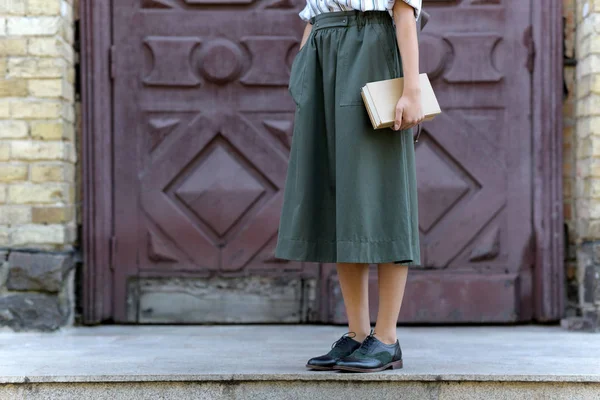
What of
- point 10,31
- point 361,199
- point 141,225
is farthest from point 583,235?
point 10,31

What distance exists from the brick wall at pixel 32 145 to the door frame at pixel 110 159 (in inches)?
7.9

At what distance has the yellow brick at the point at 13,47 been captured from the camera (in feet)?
13.2

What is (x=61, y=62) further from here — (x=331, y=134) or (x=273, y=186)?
(x=331, y=134)

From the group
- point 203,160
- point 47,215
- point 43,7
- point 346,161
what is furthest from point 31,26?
point 346,161

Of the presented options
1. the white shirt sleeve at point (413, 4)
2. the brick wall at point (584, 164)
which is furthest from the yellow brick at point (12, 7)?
the brick wall at point (584, 164)

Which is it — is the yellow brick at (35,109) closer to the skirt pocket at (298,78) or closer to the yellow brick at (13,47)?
the yellow brick at (13,47)

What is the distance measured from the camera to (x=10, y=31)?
13.2 ft

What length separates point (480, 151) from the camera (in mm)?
4215

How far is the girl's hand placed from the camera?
8.60 ft

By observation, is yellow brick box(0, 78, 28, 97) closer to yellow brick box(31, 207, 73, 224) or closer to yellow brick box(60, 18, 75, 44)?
yellow brick box(60, 18, 75, 44)

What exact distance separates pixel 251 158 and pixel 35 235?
1167 mm

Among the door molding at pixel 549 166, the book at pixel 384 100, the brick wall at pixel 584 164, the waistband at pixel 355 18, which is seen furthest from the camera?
the door molding at pixel 549 166

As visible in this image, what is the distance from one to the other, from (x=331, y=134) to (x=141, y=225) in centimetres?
177

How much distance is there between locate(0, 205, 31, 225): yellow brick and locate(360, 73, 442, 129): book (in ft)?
6.96
